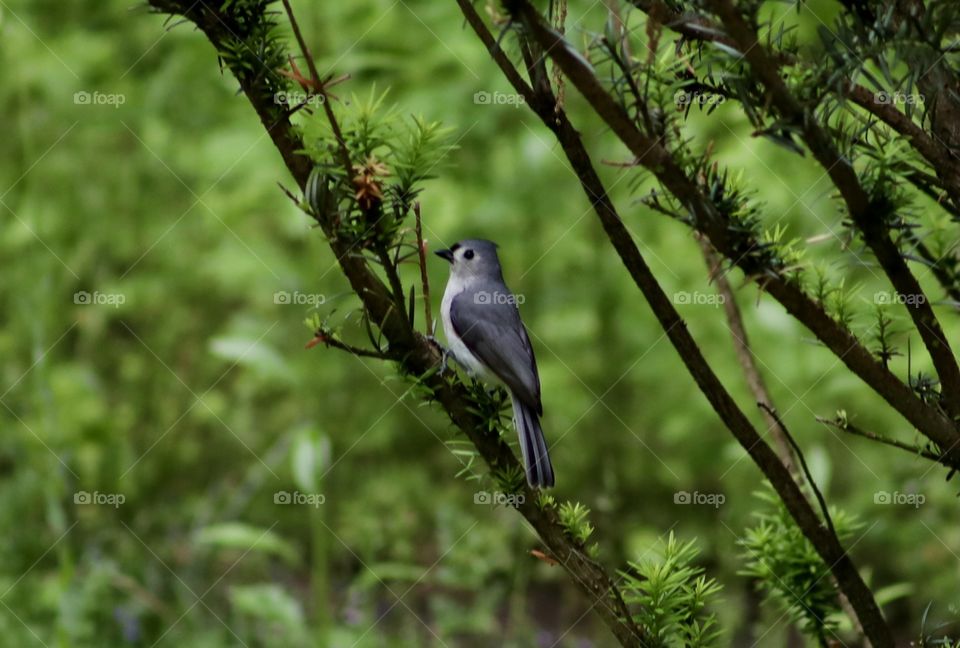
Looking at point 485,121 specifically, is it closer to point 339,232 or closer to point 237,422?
point 237,422

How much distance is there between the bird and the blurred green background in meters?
0.72

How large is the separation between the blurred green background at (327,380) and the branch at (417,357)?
2363 mm

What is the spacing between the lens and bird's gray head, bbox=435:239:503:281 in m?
3.35

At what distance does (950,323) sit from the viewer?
4.67 meters

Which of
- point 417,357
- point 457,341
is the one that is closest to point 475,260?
point 457,341

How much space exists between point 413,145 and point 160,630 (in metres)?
4.10

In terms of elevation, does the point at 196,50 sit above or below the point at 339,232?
above

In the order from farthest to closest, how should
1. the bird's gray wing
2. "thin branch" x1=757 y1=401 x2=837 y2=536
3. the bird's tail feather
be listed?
the bird's gray wing < the bird's tail feather < "thin branch" x1=757 y1=401 x2=837 y2=536

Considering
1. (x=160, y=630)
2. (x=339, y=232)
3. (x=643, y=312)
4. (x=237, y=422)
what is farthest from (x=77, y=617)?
(x=339, y=232)

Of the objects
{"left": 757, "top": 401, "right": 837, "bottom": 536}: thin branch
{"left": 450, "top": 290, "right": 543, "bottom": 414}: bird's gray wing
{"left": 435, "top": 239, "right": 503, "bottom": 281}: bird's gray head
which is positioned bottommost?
{"left": 757, "top": 401, "right": 837, "bottom": 536}: thin branch

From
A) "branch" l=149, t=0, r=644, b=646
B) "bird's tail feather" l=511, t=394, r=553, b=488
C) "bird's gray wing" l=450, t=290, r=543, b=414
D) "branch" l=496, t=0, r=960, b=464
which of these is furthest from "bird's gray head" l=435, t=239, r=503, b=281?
"branch" l=496, t=0, r=960, b=464

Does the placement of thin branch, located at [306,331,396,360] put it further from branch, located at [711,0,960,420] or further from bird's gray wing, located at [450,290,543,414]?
bird's gray wing, located at [450,290,543,414]

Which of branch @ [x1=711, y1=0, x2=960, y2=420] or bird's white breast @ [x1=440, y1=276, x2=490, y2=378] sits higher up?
bird's white breast @ [x1=440, y1=276, x2=490, y2=378]

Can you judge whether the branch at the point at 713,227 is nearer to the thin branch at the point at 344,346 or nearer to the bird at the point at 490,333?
the thin branch at the point at 344,346
